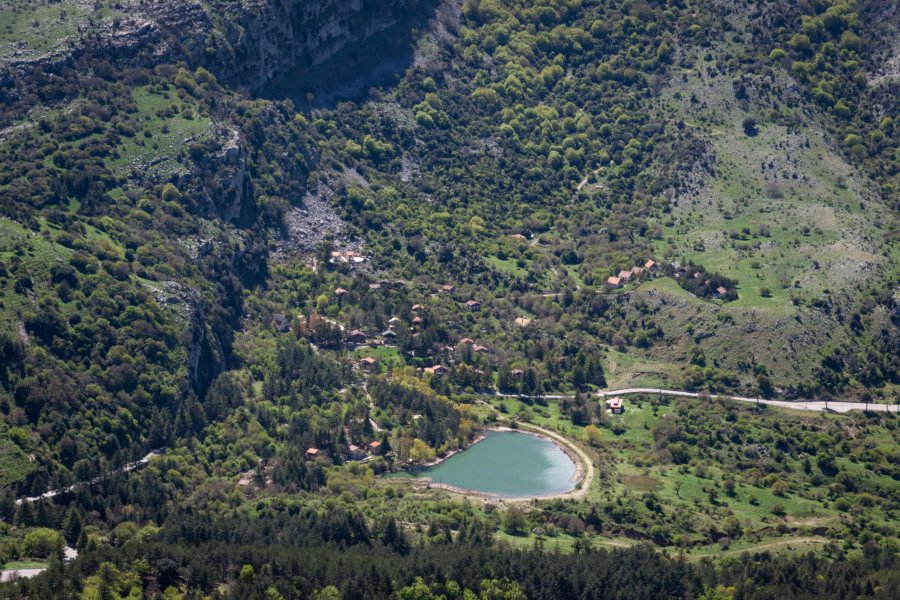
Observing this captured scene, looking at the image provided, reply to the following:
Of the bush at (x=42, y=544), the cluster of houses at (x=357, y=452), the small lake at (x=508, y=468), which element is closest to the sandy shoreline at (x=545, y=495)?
the small lake at (x=508, y=468)

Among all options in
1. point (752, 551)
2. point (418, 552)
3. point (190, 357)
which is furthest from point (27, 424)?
point (752, 551)

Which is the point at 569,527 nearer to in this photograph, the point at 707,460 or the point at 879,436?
the point at 707,460

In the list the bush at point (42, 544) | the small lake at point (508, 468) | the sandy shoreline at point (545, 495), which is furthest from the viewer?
the small lake at point (508, 468)

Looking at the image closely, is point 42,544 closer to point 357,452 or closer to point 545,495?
point 357,452

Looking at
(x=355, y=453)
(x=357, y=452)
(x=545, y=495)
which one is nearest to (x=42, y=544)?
(x=355, y=453)

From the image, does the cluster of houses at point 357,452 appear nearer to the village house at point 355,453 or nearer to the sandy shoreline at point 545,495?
the village house at point 355,453

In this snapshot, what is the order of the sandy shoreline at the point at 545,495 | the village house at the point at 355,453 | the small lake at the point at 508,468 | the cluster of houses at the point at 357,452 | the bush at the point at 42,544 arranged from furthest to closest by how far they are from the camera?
the village house at the point at 355,453
the cluster of houses at the point at 357,452
the small lake at the point at 508,468
the sandy shoreline at the point at 545,495
the bush at the point at 42,544
